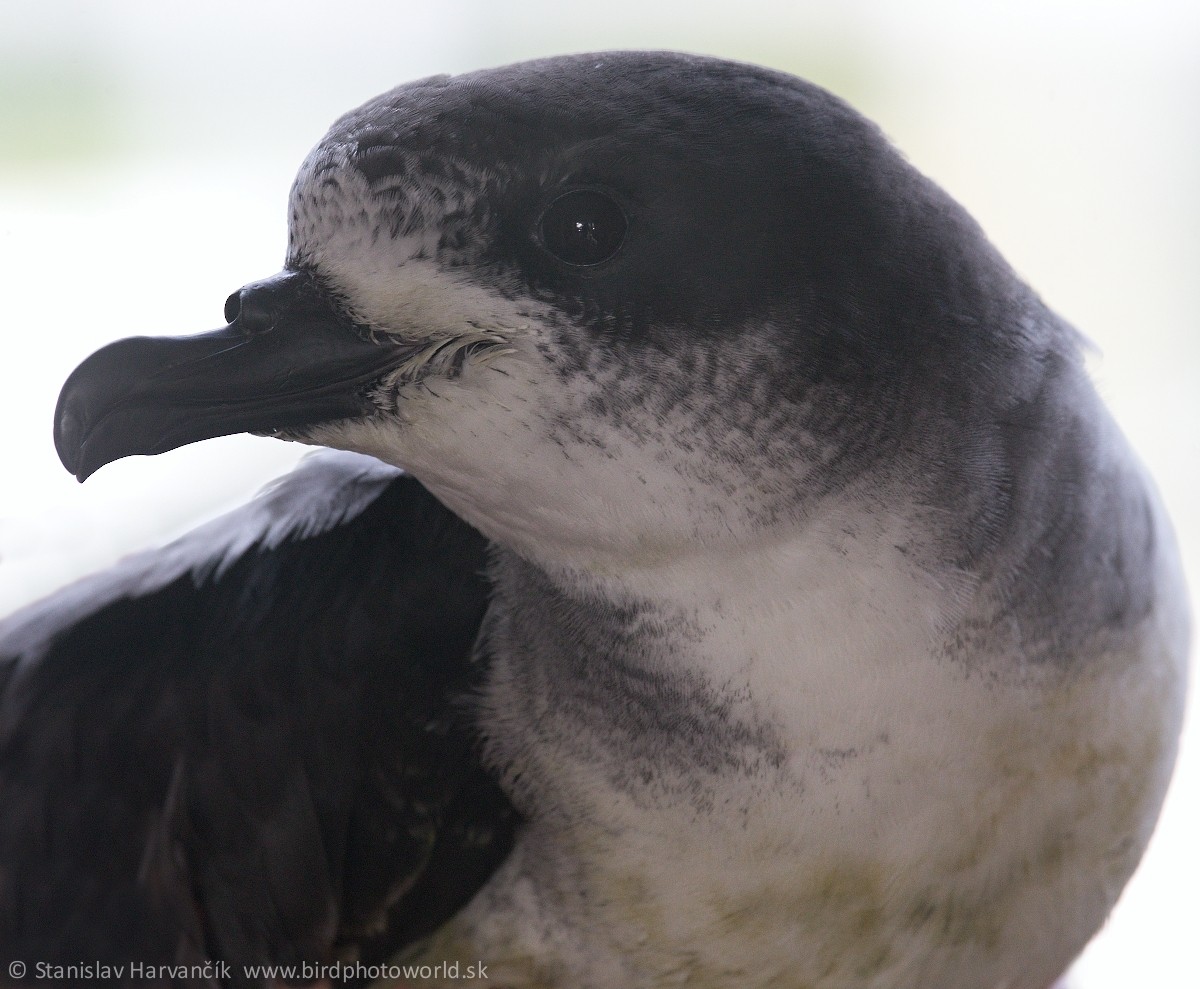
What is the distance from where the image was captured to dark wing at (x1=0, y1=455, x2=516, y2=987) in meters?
1.08

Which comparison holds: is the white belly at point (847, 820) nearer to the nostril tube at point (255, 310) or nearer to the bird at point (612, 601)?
the bird at point (612, 601)

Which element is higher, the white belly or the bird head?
the bird head

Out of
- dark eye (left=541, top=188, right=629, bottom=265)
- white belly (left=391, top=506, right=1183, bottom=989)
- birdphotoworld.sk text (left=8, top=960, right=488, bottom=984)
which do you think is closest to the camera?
dark eye (left=541, top=188, right=629, bottom=265)

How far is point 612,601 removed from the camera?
967 millimetres

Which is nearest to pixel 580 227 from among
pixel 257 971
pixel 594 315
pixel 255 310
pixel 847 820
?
pixel 594 315

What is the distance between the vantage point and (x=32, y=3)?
4.84 feet

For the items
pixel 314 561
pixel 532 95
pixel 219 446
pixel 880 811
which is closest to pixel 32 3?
pixel 219 446

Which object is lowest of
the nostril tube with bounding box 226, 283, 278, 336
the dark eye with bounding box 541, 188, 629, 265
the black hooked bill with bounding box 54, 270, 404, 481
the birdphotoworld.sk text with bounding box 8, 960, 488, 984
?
the birdphotoworld.sk text with bounding box 8, 960, 488, 984

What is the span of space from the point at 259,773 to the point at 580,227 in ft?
1.92

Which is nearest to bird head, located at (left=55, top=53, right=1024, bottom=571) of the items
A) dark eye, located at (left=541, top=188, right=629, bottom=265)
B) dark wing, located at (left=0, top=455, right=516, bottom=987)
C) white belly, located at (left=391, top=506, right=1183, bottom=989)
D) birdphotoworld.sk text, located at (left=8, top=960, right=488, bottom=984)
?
dark eye, located at (left=541, top=188, right=629, bottom=265)

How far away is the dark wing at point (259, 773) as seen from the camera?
3.55 feet

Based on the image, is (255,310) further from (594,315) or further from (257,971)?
(257,971)

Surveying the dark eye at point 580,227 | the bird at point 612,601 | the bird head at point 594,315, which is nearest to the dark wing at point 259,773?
the bird at point 612,601

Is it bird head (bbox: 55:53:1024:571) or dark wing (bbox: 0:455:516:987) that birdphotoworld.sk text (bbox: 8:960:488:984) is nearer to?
dark wing (bbox: 0:455:516:987)
